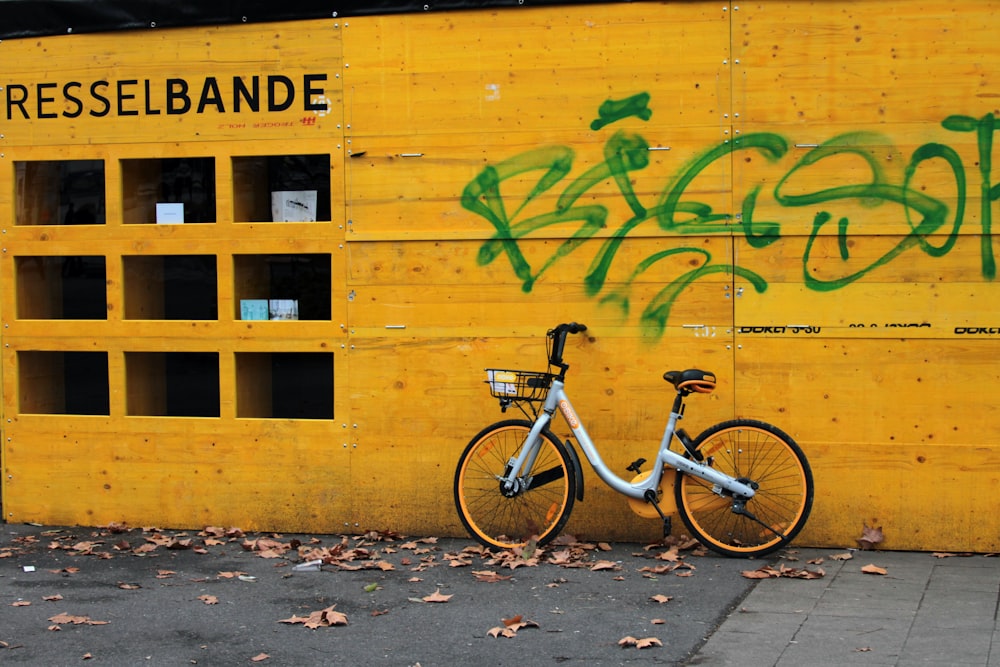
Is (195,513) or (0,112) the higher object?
(0,112)

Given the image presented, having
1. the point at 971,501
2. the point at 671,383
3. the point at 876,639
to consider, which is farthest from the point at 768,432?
the point at 876,639

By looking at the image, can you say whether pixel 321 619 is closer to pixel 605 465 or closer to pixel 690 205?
pixel 605 465

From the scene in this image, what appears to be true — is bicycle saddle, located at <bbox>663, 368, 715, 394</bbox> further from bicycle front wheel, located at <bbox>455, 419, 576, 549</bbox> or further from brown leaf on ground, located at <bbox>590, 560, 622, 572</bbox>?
brown leaf on ground, located at <bbox>590, 560, 622, 572</bbox>

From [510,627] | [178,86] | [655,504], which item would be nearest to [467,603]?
[510,627]

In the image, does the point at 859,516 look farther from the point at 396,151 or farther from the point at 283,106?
the point at 283,106

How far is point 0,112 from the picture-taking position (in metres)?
8.15

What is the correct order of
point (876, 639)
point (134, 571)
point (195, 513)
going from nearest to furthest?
point (876, 639) < point (134, 571) < point (195, 513)

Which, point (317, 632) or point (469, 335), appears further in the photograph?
point (469, 335)

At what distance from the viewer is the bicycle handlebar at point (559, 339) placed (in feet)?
23.3

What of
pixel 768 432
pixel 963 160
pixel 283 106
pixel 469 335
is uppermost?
pixel 283 106

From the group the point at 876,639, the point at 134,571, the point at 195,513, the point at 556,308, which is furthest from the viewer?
the point at 195,513

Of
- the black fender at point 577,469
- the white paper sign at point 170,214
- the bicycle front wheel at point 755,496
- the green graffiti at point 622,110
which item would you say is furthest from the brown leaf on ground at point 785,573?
the white paper sign at point 170,214

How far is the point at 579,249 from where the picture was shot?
7.41 meters

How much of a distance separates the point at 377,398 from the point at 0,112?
127 inches
